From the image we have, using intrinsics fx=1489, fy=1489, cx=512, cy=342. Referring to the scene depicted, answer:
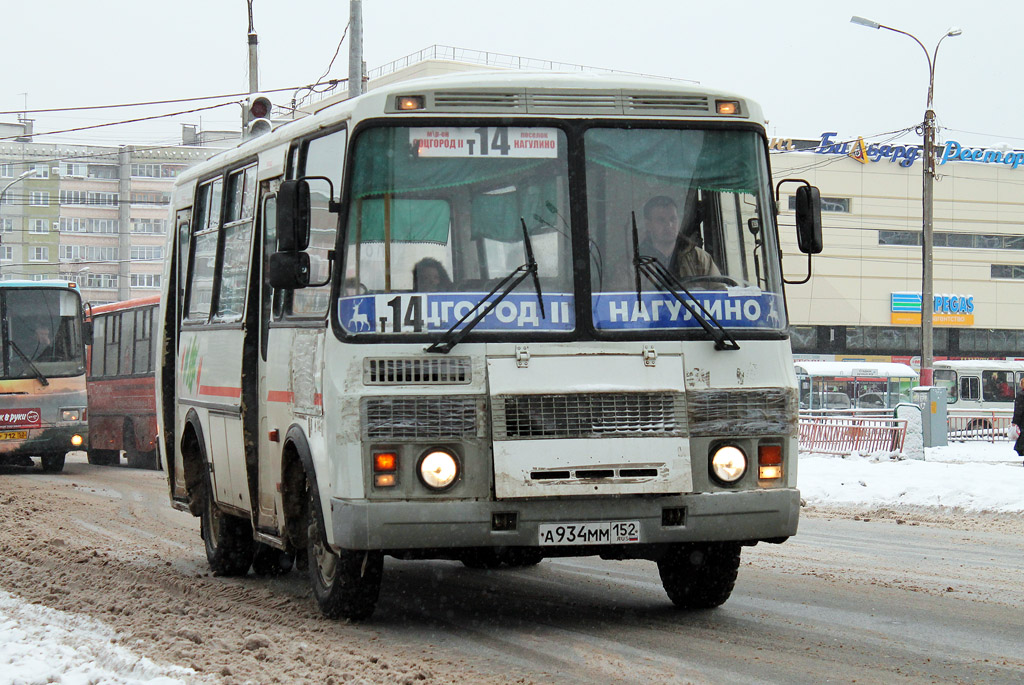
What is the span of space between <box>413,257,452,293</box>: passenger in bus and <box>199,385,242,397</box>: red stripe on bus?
2.49 metres

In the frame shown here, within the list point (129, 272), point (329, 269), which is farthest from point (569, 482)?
point (129, 272)

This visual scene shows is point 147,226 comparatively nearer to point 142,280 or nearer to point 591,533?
point 142,280

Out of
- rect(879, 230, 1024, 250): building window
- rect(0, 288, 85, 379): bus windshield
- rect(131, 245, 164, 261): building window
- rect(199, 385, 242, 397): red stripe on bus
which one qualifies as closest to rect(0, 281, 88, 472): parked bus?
rect(0, 288, 85, 379): bus windshield

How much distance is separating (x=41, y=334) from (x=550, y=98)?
810 inches

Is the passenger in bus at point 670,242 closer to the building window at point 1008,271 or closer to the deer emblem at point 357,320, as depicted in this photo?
the deer emblem at point 357,320

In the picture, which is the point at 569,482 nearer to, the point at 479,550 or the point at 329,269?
the point at 479,550

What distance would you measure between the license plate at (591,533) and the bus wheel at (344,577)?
950mm

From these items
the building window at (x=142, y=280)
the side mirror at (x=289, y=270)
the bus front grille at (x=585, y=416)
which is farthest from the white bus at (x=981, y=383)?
the building window at (x=142, y=280)

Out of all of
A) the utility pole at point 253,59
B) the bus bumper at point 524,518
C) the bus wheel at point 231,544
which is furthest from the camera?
the utility pole at point 253,59

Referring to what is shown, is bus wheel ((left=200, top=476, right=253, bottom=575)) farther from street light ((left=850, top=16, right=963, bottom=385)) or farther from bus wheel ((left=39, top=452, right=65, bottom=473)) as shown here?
street light ((left=850, top=16, right=963, bottom=385))

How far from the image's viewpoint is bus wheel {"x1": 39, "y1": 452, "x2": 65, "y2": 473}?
2748 cm

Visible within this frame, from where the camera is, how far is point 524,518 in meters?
7.47

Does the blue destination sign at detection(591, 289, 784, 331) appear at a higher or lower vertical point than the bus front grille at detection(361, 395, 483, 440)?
higher

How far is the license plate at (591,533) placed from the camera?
7.49 meters
